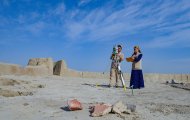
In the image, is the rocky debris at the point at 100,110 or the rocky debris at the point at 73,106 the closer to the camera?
the rocky debris at the point at 100,110

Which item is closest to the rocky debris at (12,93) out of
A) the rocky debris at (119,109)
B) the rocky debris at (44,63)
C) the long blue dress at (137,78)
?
the rocky debris at (119,109)

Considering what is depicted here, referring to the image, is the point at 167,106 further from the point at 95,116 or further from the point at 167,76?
the point at 167,76

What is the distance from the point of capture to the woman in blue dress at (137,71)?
12188 mm

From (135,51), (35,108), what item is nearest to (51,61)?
(135,51)

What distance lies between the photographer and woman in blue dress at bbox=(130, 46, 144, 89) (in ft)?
40.0

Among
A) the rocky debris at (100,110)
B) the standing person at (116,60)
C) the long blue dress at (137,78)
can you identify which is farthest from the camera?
the standing person at (116,60)

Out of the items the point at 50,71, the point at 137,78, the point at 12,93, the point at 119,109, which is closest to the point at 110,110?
the point at 119,109

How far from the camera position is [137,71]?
485 inches

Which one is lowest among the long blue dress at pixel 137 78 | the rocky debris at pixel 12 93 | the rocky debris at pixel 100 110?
the rocky debris at pixel 100 110

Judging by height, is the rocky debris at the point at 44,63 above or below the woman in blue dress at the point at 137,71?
above

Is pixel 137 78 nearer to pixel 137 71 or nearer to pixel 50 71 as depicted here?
pixel 137 71

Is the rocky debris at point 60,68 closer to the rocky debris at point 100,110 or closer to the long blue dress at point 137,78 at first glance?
the long blue dress at point 137,78

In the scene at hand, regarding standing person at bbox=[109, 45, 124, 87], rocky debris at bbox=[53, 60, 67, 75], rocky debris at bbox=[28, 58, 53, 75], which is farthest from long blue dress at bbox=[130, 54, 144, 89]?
rocky debris at bbox=[28, 58, 53, 75]

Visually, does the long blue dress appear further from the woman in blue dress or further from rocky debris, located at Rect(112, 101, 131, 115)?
rocky debris, located at Rect(112, 101, 131, 115)
